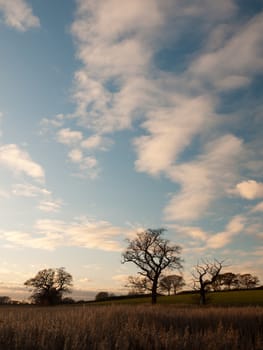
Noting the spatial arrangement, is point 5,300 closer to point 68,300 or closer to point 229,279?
point 68,300

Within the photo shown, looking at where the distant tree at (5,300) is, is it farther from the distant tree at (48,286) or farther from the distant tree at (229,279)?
the distant tree at (229,279)

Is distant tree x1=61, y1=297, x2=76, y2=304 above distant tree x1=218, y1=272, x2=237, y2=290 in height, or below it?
below

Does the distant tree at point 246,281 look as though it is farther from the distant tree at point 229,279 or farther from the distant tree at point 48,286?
the distant tree at point 48,286

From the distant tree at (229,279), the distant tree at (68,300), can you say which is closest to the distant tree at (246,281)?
the distant tree at (229,279)

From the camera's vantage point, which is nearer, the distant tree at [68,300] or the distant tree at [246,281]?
the distant tree at [68,300]

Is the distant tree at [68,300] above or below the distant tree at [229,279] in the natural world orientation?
below

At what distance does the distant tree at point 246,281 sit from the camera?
Answer: 114125 mm

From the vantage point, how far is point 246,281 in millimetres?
115188

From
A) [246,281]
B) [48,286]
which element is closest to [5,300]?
[48,286]

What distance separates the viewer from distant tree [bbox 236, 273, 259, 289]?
114125 millimetres

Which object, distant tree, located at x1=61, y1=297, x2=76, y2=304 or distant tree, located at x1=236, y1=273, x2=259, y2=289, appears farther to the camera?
distant tree, located at x1=236, y1=273, x2=259, y2=289

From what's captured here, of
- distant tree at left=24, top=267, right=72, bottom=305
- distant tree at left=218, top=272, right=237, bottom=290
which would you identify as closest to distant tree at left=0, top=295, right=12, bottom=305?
distant tree at left=24, top=267, right=72, bottom=305

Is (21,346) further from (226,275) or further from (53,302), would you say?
(226,275)

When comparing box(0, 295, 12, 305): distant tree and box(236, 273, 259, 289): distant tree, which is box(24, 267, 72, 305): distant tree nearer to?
box(0, 295, 12, 305): distant tree
